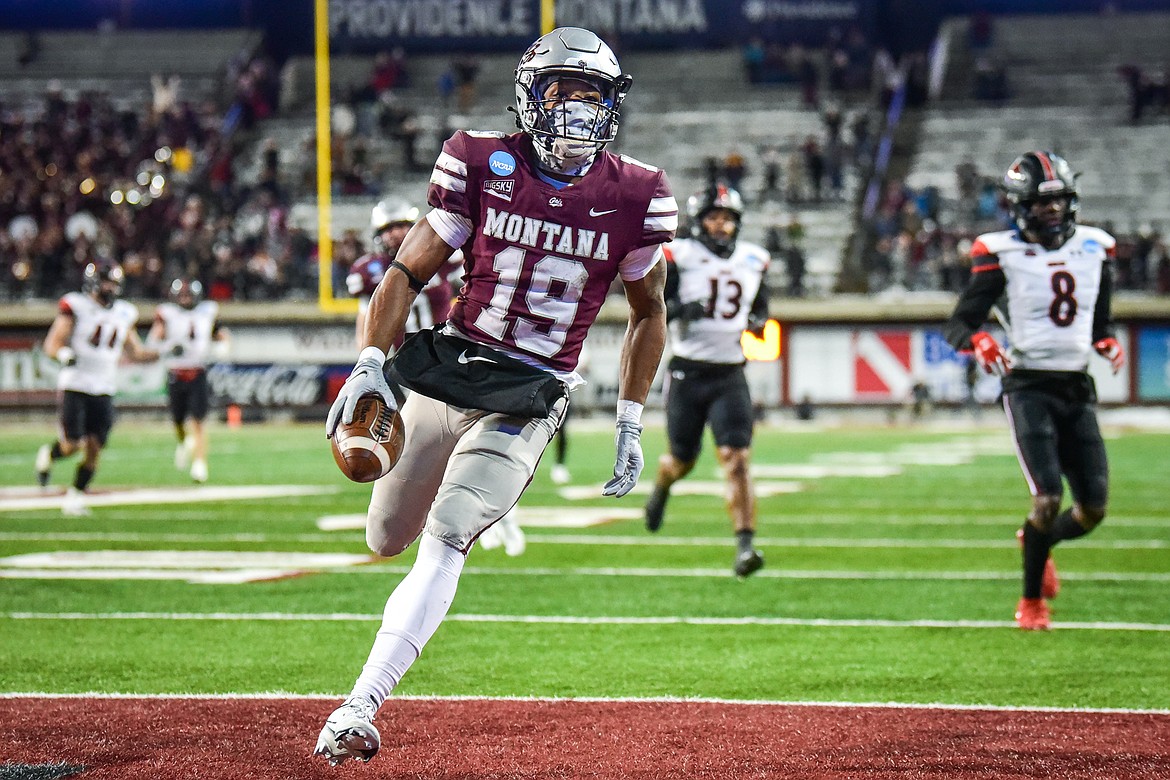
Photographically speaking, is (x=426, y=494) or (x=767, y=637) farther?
(x=767, y=637)

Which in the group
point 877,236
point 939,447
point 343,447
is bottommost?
point 939,447

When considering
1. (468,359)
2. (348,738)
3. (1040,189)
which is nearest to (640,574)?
(1040,189)

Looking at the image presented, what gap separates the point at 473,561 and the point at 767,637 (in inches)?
114

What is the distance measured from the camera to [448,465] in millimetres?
4312

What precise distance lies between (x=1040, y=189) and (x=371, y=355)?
365 centimetres

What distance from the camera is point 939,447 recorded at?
20562mm

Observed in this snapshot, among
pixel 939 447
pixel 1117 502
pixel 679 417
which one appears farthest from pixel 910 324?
pixel 679 417

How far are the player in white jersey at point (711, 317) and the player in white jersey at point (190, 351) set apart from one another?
24.8 feet

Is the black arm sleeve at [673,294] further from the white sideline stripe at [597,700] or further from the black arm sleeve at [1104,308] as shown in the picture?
the white sideline stripe at [597,700]

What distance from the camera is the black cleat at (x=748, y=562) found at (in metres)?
8.18

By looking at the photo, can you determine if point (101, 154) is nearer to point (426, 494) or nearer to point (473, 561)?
point (473, 561)

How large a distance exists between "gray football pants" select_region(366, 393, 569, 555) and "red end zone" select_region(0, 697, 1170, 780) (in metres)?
0.61

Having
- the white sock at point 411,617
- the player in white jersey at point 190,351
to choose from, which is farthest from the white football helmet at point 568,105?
the player in white jersey at point 190,351

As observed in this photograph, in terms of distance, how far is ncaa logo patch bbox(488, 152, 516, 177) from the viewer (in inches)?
170
